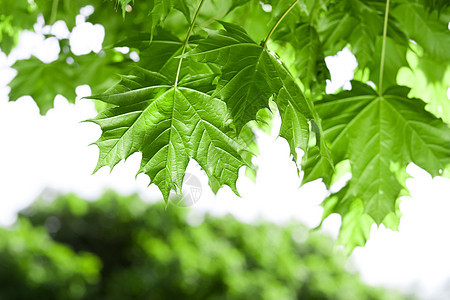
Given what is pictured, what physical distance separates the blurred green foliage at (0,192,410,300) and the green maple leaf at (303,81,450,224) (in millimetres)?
4047

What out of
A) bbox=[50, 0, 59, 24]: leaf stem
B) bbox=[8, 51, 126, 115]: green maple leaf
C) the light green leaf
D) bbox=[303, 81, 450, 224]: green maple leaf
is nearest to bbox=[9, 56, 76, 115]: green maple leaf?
bbox=[8, 51, 126, 115]: green maple leaf

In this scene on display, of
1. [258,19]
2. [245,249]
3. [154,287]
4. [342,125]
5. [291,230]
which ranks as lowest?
[154,287]

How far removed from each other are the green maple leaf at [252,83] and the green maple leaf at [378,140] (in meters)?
0.25

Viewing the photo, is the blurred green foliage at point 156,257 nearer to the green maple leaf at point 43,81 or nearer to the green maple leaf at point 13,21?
the green maple leaf at point 43,81

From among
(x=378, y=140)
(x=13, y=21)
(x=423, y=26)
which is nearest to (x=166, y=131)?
(x=378, y=140)

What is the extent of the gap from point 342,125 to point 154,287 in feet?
14.7

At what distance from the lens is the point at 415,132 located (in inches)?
36.8

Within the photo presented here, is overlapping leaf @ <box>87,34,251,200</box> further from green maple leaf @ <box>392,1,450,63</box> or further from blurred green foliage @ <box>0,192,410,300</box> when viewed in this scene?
blurred green foliage @ <box>0,192,410,300</box>

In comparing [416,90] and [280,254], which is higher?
[280,254]

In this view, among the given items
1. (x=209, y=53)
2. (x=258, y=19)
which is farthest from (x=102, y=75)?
(x=209, y=53)

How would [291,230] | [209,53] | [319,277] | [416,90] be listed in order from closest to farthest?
[209,53] → [416,90] → [319,277] → [291,230]

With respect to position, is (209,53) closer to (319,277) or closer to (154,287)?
(154,287)

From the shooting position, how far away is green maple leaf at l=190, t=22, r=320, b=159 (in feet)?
2.14

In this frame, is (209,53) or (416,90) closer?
(209,53)
